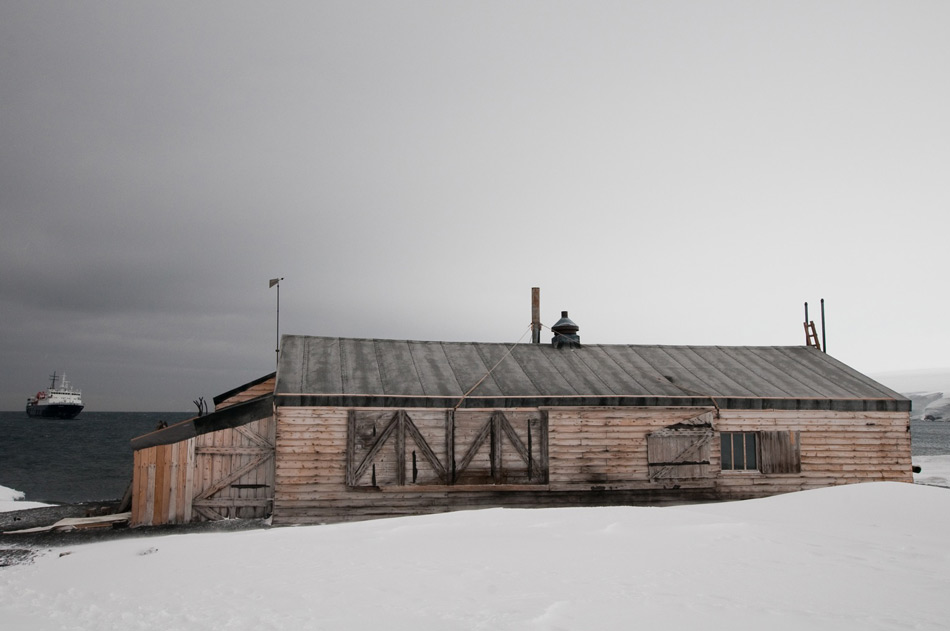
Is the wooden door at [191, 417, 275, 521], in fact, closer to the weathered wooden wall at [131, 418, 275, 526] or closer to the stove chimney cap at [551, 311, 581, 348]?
the weathered wooden wall at [131, 418, 275, 526]

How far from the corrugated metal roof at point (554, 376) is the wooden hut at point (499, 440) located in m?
0.07

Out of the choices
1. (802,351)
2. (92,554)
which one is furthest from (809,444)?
(92,554)

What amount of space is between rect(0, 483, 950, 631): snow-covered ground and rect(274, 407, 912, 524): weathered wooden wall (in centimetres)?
268

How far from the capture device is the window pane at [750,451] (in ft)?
61.8

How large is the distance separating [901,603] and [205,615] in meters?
8.58

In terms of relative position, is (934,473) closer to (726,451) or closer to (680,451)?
(726,451)

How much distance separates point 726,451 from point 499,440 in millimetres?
7095

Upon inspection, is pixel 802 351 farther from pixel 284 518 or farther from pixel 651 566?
pixel 284 518

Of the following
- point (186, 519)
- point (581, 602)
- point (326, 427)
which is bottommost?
point (186, 519)

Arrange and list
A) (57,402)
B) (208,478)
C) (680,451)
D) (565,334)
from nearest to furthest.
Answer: (208,478) → (680,451) → (565,334) → (57,402)

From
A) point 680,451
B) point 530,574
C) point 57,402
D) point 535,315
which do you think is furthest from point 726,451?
point 57,402

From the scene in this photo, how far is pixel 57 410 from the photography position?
16750cm

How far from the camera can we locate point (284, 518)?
647 inches

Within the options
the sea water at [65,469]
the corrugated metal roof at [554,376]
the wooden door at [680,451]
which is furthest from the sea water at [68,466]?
the wooden door at [680,451]
